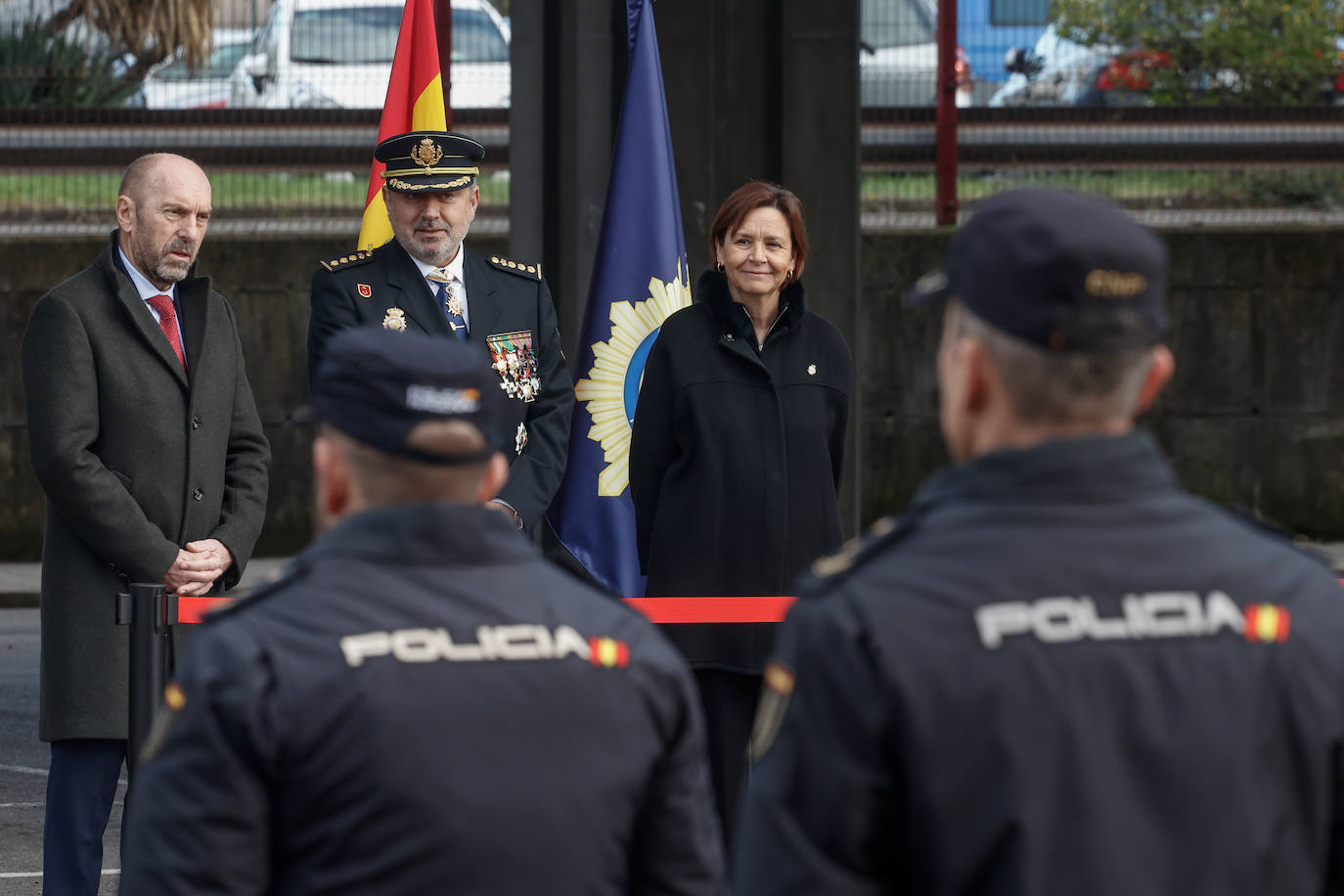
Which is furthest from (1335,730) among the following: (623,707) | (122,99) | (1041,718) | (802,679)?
(122,99)

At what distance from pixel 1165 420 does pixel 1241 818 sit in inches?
425

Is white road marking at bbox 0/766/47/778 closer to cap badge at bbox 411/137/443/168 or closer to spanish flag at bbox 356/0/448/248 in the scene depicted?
spanish flag at bbox 356/0/448/248

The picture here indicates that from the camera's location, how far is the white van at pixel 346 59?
12375 millimetres

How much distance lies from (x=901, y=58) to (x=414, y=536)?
423 inches

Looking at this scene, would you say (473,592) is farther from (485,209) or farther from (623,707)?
(485,209)

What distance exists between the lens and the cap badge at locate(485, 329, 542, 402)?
513cm

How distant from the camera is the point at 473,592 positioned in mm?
2115

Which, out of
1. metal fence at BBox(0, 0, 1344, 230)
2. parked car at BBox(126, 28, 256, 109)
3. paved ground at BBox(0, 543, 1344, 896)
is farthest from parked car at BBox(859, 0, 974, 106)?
paved ground at BBox(0, 543, 1344, 896)

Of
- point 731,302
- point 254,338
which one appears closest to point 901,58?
point 254,338

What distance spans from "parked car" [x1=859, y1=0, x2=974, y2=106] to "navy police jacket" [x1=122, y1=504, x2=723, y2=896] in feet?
34.6

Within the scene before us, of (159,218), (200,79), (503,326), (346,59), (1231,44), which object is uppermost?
(1231,44)

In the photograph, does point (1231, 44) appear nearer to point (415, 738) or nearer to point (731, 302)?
point (731, 302)

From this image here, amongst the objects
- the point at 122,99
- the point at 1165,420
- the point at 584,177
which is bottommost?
the point at 1165,420

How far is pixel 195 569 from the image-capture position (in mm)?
4512
